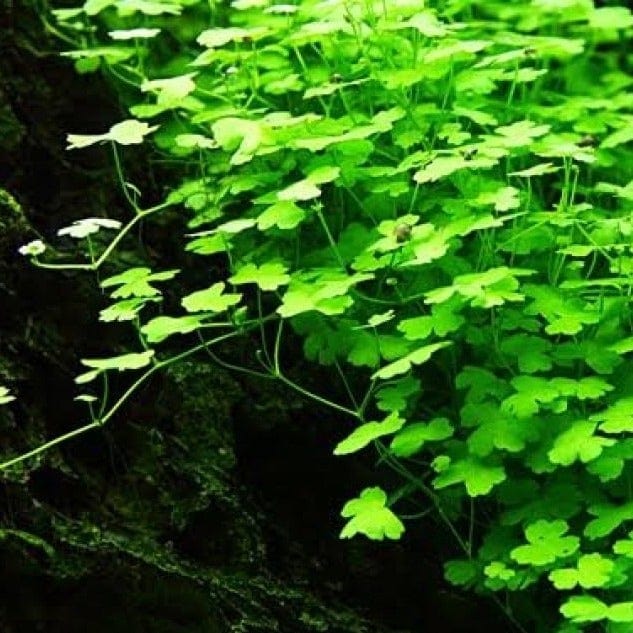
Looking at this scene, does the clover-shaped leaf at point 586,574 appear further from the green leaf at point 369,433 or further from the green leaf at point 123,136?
the green leaf at point 123,136

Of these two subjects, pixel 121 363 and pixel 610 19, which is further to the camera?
pixel 610 19

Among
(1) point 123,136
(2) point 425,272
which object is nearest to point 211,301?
(1) point 123,136

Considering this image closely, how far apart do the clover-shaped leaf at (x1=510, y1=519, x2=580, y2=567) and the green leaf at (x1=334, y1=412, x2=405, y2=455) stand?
351 millimetres

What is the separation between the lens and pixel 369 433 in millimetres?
2230

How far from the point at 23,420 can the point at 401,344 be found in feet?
2.87

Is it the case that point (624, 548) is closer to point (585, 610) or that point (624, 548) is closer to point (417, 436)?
point (585, 610)

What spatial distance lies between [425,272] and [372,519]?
666 mm

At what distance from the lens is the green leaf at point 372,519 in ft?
6.97

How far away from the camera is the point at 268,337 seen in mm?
2787

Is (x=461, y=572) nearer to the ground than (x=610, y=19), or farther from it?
nearer to the ground

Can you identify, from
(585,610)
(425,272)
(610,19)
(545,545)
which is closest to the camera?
(585,610)

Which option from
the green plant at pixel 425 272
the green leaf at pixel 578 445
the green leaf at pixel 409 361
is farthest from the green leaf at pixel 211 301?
the green leaf at pixel 578 445

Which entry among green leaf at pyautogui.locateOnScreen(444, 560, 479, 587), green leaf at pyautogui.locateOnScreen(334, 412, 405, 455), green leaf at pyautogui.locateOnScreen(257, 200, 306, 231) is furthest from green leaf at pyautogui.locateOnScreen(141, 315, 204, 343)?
green leaf at pyautogui.locateOnScreen(444, 560, 479, 587)

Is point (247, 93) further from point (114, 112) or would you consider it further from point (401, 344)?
point (401, 344)
